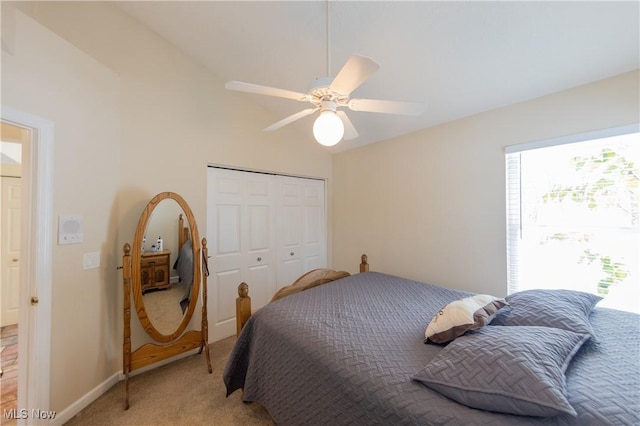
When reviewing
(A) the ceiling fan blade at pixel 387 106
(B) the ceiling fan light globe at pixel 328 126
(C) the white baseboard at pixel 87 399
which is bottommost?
(C) the white baseboard at pixel 87 399

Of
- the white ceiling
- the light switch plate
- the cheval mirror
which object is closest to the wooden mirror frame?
the cheval mirror

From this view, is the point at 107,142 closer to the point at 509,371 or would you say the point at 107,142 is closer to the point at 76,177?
the point at 76,177

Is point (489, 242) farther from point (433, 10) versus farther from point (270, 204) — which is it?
point (270, 204)

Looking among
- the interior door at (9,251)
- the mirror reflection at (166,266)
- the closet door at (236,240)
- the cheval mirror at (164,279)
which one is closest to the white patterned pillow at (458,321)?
the cheval mirror at (164,279)

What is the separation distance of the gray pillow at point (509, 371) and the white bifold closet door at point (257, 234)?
2.41m

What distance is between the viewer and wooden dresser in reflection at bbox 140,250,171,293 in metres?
2.07

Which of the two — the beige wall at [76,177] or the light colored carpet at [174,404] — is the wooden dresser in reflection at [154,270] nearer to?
the beige wall at [76,177]

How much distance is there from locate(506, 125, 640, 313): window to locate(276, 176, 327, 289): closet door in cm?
237

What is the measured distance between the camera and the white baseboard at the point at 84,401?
164cm

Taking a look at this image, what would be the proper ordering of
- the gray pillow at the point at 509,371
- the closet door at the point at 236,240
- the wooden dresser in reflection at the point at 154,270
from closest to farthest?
the gray pillow at the point at 509,371, the wooden dresser in reflection at the point at 154,270, the closet door at the point at 236,240

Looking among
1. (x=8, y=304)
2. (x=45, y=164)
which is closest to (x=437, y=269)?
(x=45, y=164)

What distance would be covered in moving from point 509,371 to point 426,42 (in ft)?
6.89

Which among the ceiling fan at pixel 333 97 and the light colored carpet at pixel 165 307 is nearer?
the ceiling fan at pixel 333 97

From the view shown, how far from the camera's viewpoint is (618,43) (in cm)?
161
